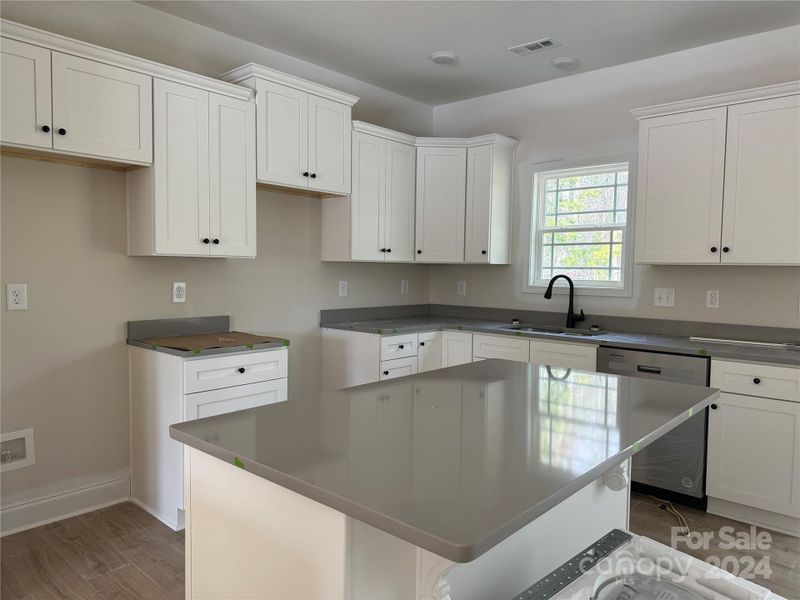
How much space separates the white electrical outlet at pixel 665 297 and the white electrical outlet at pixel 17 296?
3583 mm

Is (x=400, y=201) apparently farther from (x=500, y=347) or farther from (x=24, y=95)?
(x=24, y=95)

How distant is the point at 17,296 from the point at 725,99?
3.73m

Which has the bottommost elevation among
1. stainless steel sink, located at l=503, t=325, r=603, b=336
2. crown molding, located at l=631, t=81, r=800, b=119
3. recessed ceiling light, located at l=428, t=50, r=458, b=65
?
stainless steel sink, located at l=503, t=325, r=603, b=336

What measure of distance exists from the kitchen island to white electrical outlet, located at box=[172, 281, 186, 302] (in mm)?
1829

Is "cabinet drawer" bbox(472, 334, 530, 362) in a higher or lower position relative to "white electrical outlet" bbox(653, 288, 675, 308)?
lower

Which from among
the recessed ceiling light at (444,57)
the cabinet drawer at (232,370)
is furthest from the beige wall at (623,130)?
the cabinet drawer at (232,370)

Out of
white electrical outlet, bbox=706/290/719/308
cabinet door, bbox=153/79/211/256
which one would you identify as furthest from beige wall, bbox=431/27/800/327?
cabinet door, bbox=153/79/211/256

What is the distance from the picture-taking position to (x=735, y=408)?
2889 millimetres

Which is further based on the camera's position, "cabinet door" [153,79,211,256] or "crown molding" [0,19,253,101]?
"cabinet door" [153,79,211,256]

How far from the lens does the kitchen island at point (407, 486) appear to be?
97 centimetres

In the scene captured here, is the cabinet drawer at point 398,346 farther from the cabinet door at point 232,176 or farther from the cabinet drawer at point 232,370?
the cabinet door at point 232,176

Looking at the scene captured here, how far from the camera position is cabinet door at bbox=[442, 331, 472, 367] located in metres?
3.97

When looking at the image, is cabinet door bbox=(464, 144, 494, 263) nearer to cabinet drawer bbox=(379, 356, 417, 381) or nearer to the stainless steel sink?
the stainless steel sink

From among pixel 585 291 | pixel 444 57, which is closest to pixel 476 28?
pixel 444 57
